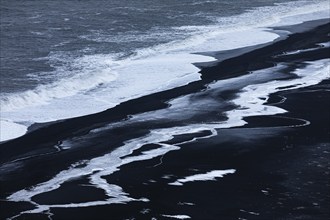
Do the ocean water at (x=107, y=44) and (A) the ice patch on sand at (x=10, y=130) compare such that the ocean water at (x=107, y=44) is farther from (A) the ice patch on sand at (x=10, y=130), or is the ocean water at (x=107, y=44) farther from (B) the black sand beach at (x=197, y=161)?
(B) the black sand beach at (x=197, y=161)

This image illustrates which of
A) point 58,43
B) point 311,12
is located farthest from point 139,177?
point 311,12

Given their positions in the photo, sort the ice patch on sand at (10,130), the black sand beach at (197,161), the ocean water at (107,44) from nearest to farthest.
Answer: the black sand beach at (197,161) → the ice patch on sand at (10,130) → the ocean water at (107,44)

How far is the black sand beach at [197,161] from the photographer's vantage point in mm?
14445

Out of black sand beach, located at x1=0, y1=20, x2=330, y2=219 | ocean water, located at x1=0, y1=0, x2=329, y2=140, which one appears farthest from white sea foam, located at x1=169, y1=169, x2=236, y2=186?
ocean water, located at x1=0, y1=0, x2=329, y2=140

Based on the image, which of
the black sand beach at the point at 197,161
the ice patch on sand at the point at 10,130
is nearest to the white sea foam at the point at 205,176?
the black sand beach at the point at 197,161

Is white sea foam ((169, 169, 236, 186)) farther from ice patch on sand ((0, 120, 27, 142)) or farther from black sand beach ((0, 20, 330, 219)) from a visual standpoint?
ice patch on sand ((0, 120, 27, 142))

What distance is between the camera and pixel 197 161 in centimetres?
1711

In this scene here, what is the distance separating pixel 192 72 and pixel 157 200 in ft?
42.3

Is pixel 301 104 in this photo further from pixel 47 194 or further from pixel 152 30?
pixel 152 30

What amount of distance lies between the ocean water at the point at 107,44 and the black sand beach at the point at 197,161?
1.51m

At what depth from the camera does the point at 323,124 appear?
63.7 ft

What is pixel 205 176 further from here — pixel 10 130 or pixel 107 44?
pixel 107 44

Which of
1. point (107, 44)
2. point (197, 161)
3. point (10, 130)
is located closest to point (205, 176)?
point (197, 161)

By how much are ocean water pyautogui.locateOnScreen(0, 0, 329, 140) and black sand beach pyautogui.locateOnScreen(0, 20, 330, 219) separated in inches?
59.4
